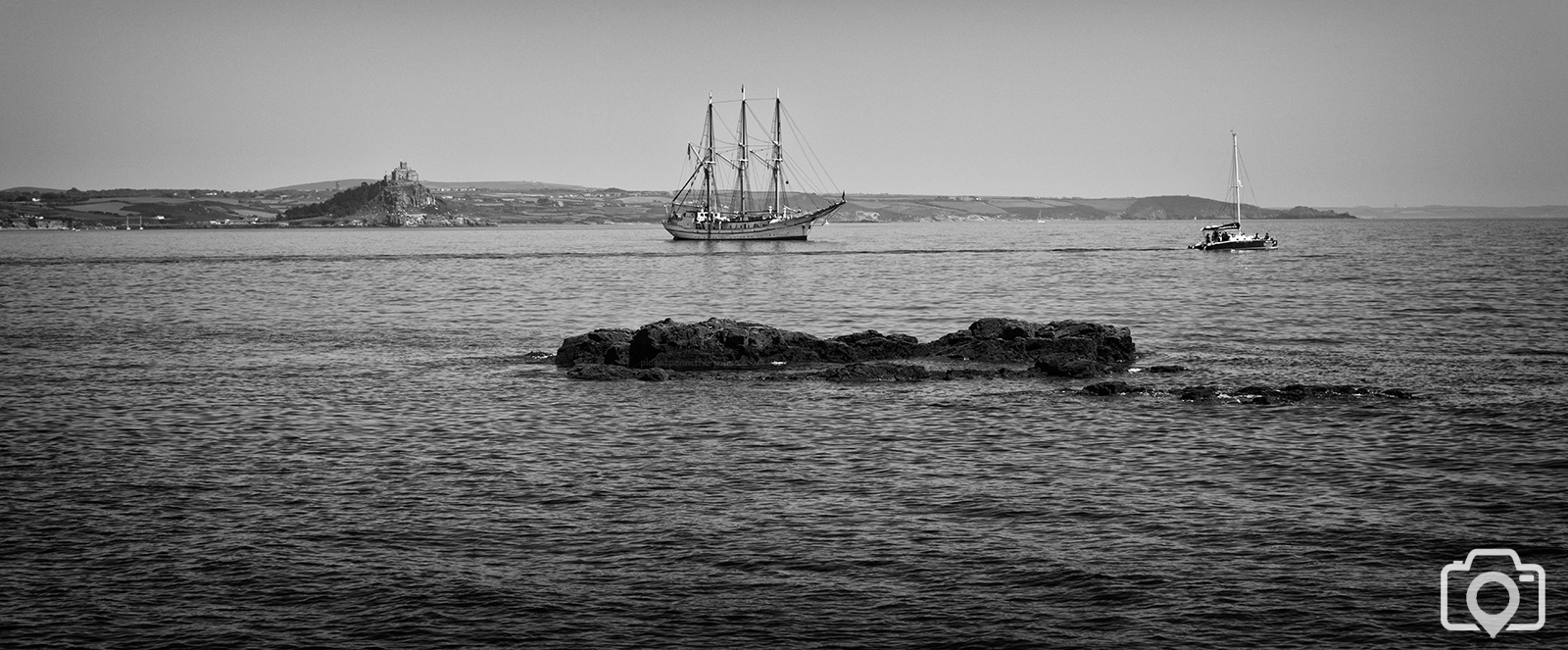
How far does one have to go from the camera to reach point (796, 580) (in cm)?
1405

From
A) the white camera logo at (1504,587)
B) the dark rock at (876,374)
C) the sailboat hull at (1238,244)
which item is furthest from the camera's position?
the sailboat hull at (1238,244)

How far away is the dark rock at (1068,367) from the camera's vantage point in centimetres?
3050

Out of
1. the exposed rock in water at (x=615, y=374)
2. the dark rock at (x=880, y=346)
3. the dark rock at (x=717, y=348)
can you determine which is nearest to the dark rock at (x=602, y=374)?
the exposed rock in water at (x=615, y=374)

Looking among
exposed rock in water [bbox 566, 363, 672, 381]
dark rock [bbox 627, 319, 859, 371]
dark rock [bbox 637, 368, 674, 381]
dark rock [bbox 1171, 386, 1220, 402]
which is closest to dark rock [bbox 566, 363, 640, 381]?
exposed rock in water [bbox 566, 363, 672, 381]

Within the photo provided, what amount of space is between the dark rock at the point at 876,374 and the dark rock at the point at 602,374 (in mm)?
4631

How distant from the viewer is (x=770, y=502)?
17.7 meters

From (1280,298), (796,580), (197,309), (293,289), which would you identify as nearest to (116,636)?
(796,580)

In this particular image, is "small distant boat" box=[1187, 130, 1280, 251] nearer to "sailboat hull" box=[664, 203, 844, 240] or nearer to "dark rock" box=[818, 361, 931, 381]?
"sailboat hull" box=[664, 203, 844, 240]

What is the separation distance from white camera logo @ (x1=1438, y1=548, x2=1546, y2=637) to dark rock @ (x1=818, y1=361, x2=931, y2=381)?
16.4 metres

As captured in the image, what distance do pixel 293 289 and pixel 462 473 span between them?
57.1m

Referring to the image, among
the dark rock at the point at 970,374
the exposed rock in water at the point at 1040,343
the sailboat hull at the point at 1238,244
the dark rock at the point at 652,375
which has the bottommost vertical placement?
the dark rock at the point at 970,374

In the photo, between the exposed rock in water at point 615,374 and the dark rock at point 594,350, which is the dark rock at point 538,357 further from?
the exposed rock in water at point 615,374

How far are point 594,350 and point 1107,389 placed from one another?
1337 centimetres

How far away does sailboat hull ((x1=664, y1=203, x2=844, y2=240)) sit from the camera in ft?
526
